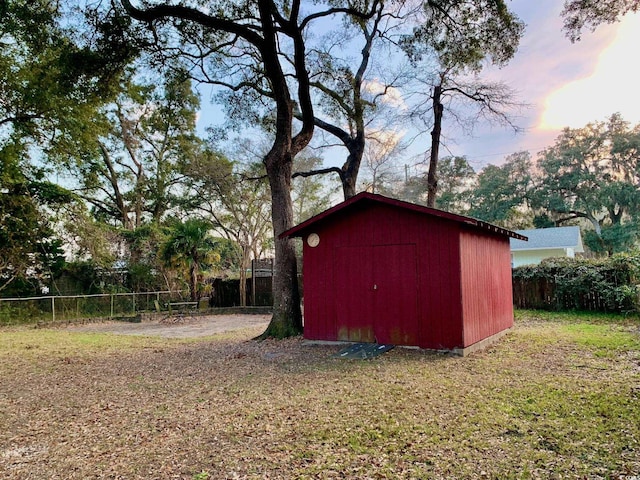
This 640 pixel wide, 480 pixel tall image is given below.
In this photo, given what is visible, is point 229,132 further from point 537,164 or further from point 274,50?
point 537,164

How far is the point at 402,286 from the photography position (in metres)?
6.91

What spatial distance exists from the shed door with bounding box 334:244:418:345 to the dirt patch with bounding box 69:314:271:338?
14.8ft

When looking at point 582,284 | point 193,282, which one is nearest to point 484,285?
point 582,284

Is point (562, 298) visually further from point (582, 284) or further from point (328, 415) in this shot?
point (328, 415)

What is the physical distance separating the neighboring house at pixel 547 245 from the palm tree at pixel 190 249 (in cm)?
1558

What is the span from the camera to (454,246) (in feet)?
21.3

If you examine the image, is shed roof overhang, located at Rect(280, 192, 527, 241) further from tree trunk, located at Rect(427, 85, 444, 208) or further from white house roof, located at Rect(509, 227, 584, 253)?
white house roof, located at Rect(509, 227, 584, 253)

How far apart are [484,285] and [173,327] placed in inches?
356

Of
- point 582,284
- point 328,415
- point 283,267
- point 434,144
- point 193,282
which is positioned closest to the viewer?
point 328,415

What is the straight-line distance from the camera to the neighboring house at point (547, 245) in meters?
21.2

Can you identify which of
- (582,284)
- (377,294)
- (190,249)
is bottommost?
(582,284)

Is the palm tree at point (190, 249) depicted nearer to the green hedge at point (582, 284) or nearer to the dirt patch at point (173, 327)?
the dirt patch at point (173, 327)

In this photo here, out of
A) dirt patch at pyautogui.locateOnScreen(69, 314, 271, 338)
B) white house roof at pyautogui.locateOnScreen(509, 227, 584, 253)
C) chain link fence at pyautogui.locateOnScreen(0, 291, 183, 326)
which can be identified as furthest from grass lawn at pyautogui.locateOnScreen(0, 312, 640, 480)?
white house roof at pyautogui.locateOnScreen(509, 227, 584, 253)

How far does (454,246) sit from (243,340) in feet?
16.4
